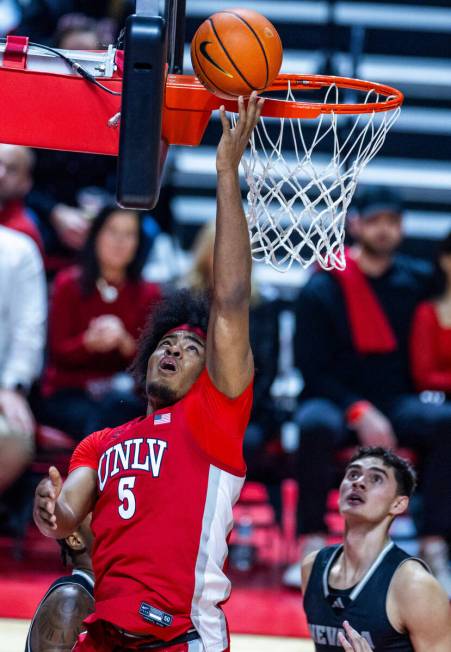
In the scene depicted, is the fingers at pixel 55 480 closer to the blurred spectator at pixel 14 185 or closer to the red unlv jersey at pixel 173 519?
the red unlv jersey at pixel 173 519

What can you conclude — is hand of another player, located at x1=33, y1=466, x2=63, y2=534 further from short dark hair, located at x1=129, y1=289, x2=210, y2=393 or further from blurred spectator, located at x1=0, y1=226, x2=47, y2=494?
blurred spectator, located at x1=0, y1=226, x2=47, y2=494

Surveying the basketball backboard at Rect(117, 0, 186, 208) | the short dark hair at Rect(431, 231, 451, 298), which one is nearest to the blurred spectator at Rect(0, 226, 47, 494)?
the short dark hair at Rect(431, 231, 451, 298)

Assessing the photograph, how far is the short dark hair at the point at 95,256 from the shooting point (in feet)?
20.4

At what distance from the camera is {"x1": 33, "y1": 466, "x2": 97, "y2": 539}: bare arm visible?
3486 millimetres

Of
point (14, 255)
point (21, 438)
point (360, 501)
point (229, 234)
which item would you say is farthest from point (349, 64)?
point (229, 234)

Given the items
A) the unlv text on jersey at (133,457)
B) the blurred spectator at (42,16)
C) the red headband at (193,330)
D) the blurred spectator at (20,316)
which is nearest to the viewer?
the unlv text on jersey at (133,457)

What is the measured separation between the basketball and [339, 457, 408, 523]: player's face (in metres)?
1.59

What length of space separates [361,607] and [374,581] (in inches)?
4.0

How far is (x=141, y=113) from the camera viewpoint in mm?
3070

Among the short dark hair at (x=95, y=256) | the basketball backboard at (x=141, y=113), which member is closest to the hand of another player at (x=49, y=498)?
the basketball backboard at (x=141, y=113)

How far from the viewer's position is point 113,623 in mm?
3381

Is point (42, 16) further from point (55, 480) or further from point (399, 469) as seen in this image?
point (55, 480)

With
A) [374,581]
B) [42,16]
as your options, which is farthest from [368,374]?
[42,16]

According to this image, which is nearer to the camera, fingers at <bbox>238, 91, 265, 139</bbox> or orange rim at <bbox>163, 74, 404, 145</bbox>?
fingers at <bbox>238, 91, 265, 139</bbox>
